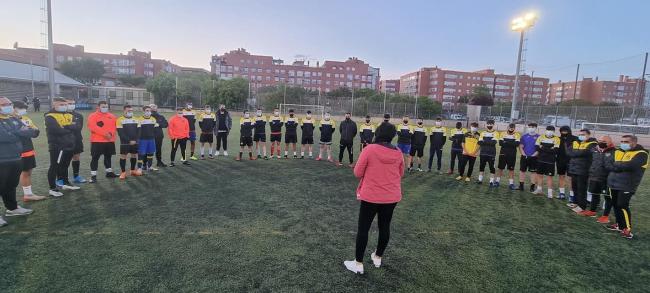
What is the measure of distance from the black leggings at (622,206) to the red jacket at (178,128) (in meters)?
9.94

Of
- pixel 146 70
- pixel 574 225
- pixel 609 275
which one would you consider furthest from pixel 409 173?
pixel 146 70

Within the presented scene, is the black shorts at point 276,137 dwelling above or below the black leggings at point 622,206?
above

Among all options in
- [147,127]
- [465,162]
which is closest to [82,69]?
[147,127]

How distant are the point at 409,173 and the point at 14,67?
44.8 meters

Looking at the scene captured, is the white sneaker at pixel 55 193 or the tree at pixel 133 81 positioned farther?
the tree at pixel 133 81

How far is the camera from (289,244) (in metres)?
4.80

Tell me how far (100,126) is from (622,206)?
397 inches

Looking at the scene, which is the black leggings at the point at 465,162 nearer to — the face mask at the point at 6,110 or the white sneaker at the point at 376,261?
the white sneaker at the point at 376,261

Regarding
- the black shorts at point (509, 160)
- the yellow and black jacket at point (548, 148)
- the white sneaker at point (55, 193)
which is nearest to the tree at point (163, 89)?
the white sneaker at point (55, 193)

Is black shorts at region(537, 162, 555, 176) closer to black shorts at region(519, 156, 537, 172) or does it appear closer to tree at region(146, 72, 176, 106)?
black shorts at region(519, 156, 537, 172)

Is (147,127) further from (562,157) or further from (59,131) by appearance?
(562,157)

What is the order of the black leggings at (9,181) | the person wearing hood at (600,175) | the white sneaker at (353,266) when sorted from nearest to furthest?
1. the white sneaker at (353,266)
2. the black leggings at (9,181)
3. the person wearing hood at (600,175)

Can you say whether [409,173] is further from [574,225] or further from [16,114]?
[16,114]

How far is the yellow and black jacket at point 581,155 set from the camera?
7.08 metres
